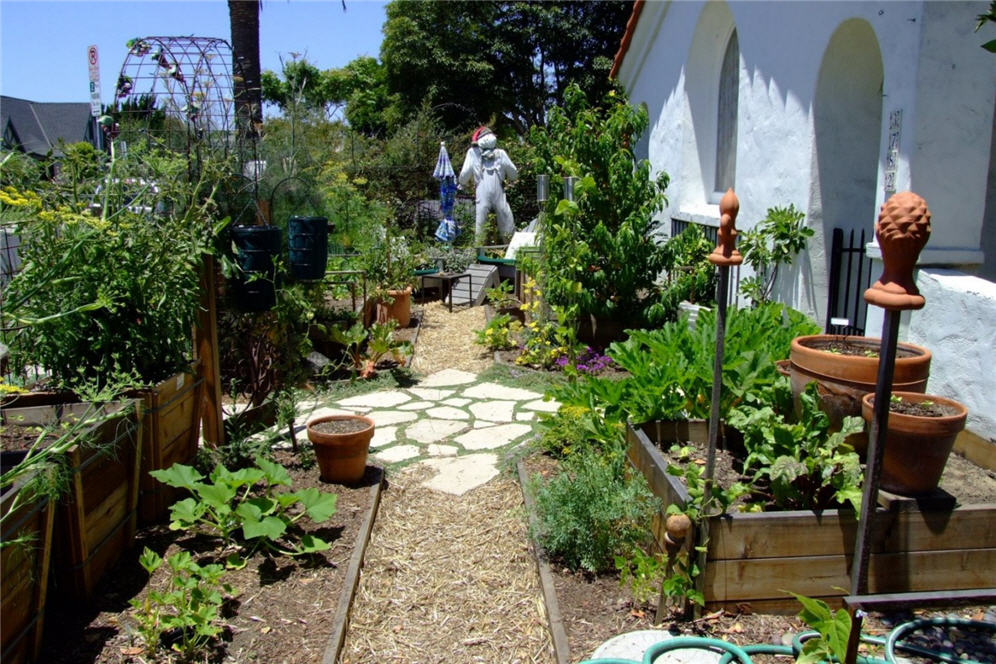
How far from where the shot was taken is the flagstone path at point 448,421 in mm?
5062

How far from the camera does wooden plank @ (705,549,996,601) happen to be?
2891 mm

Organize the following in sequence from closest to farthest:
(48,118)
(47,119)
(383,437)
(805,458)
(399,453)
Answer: (805,458)
(399,453)
(383,437)
(47,119)
(48,118)

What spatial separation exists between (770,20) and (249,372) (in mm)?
5321

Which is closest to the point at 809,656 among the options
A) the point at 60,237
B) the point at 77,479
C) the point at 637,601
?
the point at 637,601

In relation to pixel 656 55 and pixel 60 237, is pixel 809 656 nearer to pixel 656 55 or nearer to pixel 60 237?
pixel 60 237

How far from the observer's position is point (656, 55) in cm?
1038

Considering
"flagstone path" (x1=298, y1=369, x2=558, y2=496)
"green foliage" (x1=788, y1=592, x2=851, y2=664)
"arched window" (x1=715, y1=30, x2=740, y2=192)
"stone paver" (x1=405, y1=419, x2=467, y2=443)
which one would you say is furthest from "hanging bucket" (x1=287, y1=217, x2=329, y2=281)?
"arched window" (x1=715, y1=30, x2=740, y2=192)

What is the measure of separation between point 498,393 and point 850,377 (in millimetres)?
3754

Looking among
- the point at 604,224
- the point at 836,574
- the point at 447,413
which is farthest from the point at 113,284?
the point at 604,224

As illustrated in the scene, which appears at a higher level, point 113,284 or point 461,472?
point 113,284

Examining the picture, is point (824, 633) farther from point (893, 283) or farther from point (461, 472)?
point (461, 472)

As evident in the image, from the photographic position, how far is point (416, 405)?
6.41 meters

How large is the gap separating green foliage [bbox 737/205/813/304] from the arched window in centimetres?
215

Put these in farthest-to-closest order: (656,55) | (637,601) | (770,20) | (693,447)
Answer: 1. (656,55)
2. (770,20)
3. (693,447)
4. (637,601)
